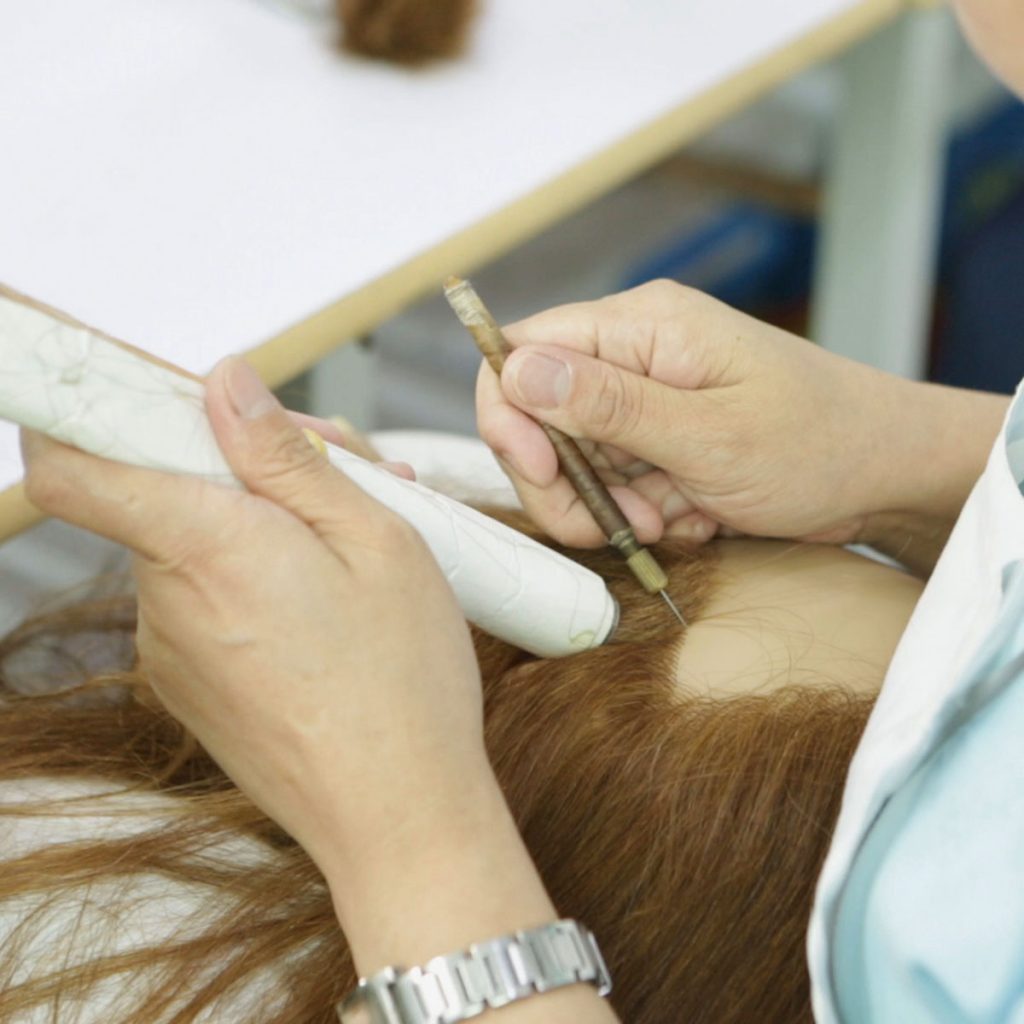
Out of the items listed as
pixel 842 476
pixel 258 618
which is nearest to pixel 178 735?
pixel 258 618

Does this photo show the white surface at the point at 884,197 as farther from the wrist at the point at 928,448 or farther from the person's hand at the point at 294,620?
the person's hand at the point at 294,620

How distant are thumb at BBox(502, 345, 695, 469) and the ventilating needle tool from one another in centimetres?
1

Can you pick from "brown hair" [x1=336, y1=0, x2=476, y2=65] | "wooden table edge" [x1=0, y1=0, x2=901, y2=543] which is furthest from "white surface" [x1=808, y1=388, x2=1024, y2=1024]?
"brown hair" [x1=336, y1=0, x2=476, y2=65]

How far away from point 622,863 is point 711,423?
25cm

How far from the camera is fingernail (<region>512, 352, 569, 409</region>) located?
2.27 ft

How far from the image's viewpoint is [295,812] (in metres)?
0.52

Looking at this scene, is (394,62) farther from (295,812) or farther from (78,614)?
(295,812)

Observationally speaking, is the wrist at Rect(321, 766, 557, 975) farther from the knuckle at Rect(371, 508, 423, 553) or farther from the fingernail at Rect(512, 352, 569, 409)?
the fingernail at Rect(512, 352, 569, 409)

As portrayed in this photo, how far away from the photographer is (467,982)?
50 centimetres

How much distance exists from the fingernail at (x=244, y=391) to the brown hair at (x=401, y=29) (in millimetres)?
677

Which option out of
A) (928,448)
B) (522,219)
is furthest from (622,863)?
(522,219)

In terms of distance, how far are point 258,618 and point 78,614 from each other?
1.23ft

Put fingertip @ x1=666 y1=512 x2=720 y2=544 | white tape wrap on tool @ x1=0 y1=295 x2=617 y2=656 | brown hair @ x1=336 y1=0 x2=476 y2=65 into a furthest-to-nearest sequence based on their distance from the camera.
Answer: brown hair @ x1=336 y1=0 x2=476 y2=65 < fingertip @ x1=666 y1=512 x2=720 y2=544 < white tape wrap on tool @ x1=0 y1=295 x2=617 y2=656

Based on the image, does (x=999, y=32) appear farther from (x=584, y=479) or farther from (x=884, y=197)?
(x=884, y=197)
